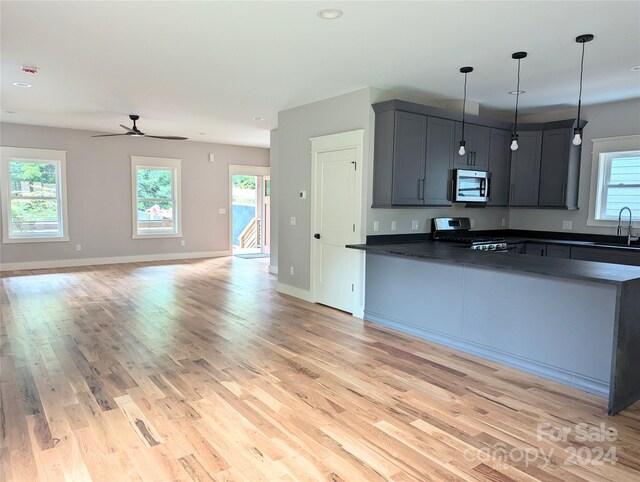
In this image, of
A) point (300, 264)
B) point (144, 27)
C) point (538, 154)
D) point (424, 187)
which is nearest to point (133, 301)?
point (300, 264)

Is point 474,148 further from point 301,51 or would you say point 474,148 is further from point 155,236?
point 155,236

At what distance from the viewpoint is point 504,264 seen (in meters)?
3.38

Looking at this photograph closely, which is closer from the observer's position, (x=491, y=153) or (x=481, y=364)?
(x=481, y=364)

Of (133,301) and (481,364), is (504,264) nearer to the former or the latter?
(481,364)

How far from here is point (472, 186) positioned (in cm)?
525

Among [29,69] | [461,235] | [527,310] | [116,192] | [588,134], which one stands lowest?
[527,310]

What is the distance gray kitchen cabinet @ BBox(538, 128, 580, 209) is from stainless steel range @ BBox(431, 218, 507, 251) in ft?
3.05

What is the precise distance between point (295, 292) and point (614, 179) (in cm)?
441

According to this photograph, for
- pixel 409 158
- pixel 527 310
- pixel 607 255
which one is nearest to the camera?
pixel 527 310

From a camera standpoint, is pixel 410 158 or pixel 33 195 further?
pixel 33 195

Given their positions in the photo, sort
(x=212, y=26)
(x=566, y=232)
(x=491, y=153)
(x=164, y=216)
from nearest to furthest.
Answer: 1. (x=212, y=26)
2. (x=491, y=153)
3. (x=566, y=232)
4. (x=164, y=216)

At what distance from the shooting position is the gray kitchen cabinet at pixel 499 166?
5480 mm

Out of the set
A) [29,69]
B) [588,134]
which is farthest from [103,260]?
[588,134]

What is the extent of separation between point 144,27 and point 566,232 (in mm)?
5661
